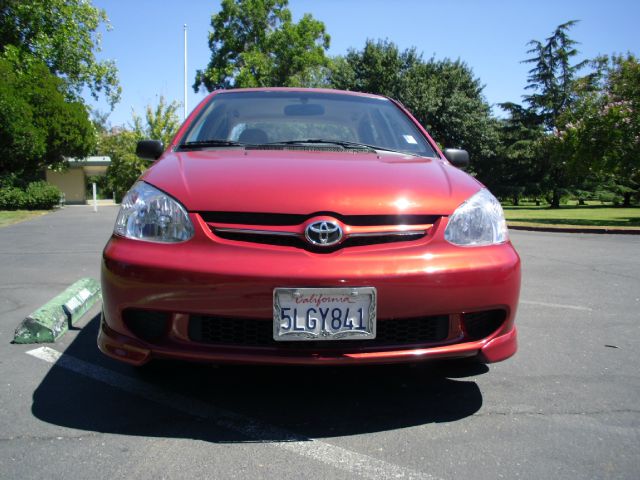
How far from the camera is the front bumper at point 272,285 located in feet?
6.74

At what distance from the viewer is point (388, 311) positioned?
2.10 meters

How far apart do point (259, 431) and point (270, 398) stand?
34 cm

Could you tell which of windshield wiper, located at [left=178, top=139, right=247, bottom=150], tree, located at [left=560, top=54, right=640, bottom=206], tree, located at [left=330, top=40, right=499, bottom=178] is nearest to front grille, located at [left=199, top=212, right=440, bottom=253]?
windshield wiper, located at [left=178, top=139, right=247, bottom=150]

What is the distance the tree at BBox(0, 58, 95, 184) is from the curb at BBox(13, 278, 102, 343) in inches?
793

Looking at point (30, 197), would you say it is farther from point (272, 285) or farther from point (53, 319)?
point (272, 285)

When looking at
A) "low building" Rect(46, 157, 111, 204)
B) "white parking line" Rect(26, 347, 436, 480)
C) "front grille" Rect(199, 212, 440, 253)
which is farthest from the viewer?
"low building" Rect(46, 157, 111, 204)

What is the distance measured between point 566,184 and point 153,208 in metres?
39.7

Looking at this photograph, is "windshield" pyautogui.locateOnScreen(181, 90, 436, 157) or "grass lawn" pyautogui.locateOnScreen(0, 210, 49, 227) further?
"grass lawn" pyautogui.locateOnScreen(0, 210, 49, 227)

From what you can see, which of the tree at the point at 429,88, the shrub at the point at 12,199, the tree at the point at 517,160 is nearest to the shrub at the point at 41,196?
the shrub at the point at 12,199

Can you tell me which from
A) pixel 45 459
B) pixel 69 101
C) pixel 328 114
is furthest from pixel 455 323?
pixel 69 101

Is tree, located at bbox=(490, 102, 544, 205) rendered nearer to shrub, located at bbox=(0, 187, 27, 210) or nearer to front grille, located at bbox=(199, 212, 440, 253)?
shrub, located at bbox=(0, 187, 27, 210)

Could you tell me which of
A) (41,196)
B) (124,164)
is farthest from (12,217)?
(124,164)

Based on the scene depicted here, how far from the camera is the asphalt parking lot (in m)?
1.96

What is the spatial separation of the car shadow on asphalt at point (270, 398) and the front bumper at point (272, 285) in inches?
12.6
